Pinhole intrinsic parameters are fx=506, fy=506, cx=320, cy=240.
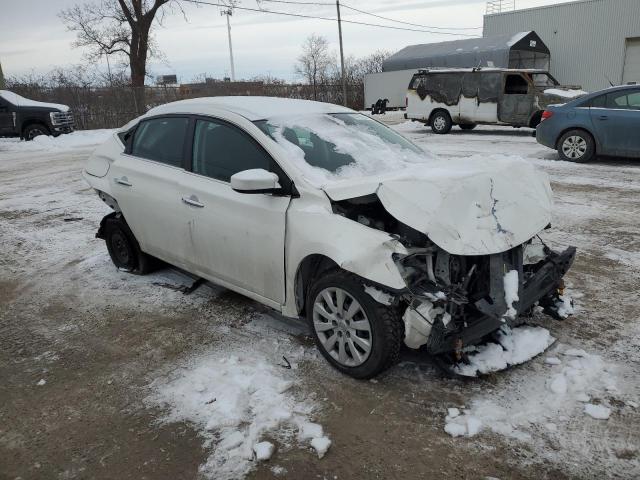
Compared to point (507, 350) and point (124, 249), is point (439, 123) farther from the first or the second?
point (507, 350)

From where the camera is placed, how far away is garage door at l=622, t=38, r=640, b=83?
27.6 m

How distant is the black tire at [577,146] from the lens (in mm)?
10023

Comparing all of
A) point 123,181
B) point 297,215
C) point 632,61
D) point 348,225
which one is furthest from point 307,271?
point 632,61

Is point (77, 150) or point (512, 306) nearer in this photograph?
point (512, 306)

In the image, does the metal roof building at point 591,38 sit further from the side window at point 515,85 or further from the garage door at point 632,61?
the side window at point 515,85

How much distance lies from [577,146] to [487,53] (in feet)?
67.8

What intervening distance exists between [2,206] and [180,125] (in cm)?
585

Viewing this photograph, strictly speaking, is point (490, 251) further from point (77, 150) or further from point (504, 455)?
point (77, 150)

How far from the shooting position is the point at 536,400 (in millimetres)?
2928

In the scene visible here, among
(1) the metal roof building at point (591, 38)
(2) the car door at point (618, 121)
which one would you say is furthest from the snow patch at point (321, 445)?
(1) the metal roof building at point (591, 38)

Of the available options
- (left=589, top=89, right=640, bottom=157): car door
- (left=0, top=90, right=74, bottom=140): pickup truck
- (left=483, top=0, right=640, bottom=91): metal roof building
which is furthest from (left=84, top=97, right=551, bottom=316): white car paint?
(left=483, top=0, right=640, bottom=91): metal roof building

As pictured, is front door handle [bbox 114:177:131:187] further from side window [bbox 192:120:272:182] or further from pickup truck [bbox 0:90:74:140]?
pickup truck [bbox 0:90:74:140]

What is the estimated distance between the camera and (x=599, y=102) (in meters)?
9.66

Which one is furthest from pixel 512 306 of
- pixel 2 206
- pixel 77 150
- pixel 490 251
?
pixel 77 150
